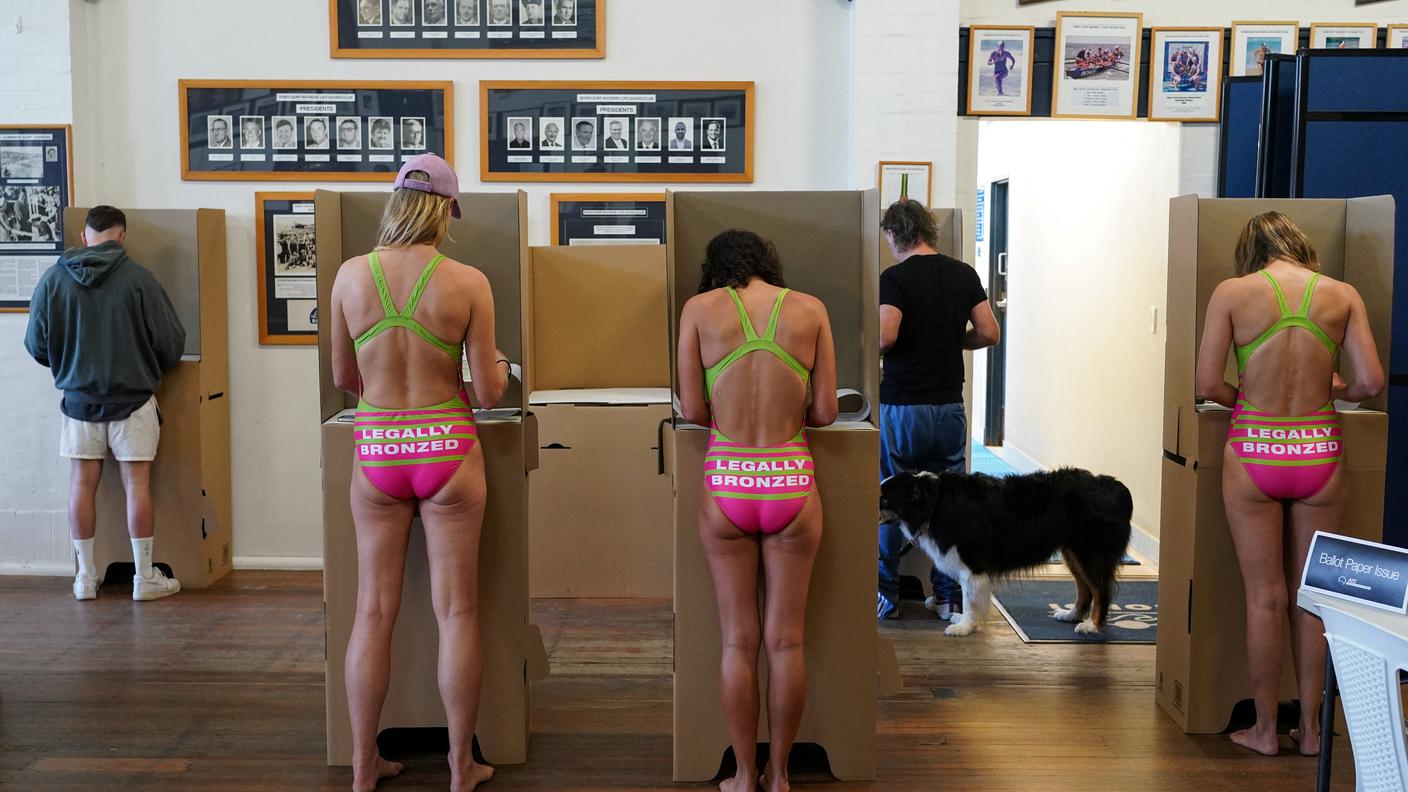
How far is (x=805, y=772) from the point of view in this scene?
3.37 m

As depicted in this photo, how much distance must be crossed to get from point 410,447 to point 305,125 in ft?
9.81

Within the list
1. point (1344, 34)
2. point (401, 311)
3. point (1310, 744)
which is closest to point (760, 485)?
point (401, 311)

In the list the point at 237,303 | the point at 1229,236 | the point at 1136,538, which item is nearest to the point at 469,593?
the point at 1229,236

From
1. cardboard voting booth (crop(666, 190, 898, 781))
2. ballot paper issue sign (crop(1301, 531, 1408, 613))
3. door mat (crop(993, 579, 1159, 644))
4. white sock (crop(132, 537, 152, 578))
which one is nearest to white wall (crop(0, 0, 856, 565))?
white sock (crop(132, 537, 152, 578))

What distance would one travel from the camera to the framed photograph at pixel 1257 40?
551cm

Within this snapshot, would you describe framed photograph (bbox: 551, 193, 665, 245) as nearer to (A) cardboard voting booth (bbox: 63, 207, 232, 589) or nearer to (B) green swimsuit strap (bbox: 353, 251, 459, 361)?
(A) cardboard voting booth (bbox: 63, 207, 232, 589)

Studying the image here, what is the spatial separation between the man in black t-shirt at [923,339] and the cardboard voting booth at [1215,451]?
0.89 m

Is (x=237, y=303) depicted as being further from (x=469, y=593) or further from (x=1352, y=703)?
(x=1352, y=703)

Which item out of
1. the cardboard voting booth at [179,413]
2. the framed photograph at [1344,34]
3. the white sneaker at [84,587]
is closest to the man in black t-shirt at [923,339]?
the framed photograph at [1344,34]

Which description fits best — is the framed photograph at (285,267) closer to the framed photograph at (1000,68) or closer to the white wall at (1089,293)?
the framed photograph at (1000,68)

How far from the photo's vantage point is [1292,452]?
3.31 meters

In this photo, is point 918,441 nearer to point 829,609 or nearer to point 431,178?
point 829,609

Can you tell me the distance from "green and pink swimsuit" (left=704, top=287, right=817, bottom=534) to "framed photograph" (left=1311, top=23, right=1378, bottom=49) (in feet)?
12.8

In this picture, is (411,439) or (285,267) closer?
(411,439)
